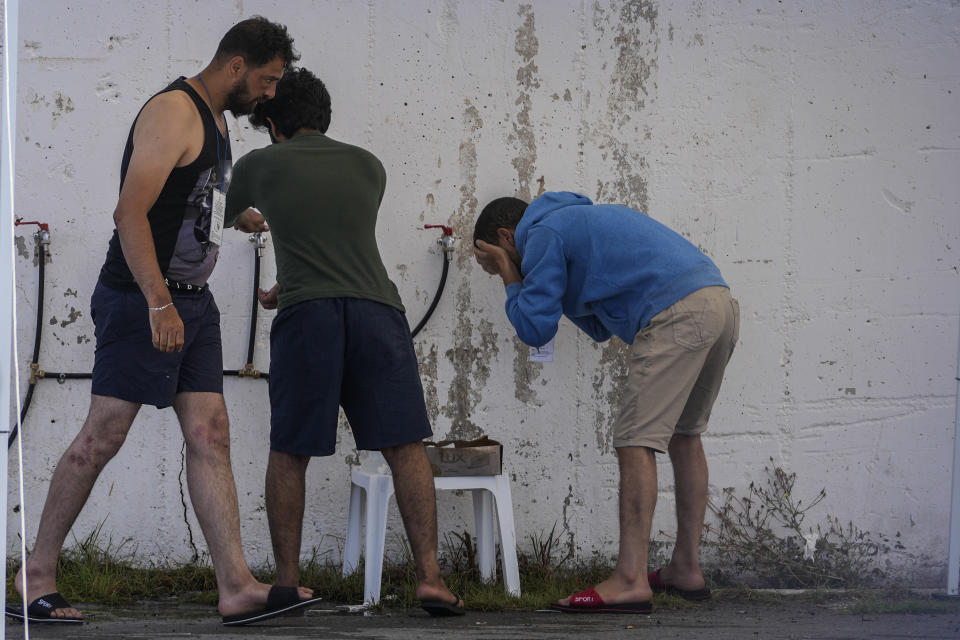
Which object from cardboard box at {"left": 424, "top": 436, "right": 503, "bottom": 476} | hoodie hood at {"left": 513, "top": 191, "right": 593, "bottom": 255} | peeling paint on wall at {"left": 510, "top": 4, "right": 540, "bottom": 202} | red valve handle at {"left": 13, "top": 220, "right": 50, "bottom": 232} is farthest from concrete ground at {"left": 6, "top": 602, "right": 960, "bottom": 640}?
peeling paint on wall at {"left": 510, "top": 4, "right": 540, "bottom": 202}

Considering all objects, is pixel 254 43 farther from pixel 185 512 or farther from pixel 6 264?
pixel 185 512

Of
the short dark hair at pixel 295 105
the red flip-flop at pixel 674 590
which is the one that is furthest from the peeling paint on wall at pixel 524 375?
the short dark hair at pixel 295 105

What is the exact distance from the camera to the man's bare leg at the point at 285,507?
10.1ft

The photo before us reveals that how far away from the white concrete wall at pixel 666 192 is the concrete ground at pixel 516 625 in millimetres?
655

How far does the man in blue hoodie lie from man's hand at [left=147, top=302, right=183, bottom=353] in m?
1.14

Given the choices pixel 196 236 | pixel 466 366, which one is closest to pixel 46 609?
pixel 196 236

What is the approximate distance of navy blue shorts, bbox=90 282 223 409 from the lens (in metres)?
2.84

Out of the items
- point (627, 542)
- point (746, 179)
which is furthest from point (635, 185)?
point (627, 542)

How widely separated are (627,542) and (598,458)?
0.77 m

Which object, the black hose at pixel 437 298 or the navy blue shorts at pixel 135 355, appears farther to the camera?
the black hose at pixel 437 298

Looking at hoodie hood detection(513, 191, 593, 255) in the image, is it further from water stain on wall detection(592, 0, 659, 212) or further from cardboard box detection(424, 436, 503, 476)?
cardboard box detection(424, 436, 503, 476)

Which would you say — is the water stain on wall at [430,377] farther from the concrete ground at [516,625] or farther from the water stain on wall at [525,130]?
the concrete ground at [516,625]

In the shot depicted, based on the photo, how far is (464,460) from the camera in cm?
348

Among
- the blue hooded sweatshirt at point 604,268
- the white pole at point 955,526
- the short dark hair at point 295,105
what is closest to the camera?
the short dark hair at point 295,105
